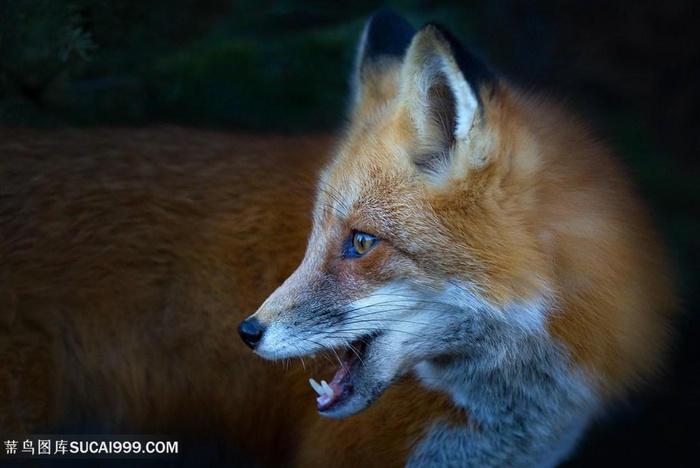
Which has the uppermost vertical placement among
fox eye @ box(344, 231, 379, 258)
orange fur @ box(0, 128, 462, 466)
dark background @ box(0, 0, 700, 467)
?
dark background @ box(0, 0, 700, 467)

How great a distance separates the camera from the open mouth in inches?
100

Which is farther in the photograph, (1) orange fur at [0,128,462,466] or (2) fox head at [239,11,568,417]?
(1) orange fur at [0,128,462,466]

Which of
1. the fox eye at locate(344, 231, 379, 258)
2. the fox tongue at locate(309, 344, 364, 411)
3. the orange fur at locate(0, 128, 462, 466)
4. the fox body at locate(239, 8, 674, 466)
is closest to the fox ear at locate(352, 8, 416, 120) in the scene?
the fox body at locate(239, 8, 674, 466)

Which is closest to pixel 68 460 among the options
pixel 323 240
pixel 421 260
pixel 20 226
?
pixel 20 226

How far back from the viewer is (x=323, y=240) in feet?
8.41

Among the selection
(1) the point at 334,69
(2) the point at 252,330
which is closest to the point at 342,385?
(2) the point at 252,330

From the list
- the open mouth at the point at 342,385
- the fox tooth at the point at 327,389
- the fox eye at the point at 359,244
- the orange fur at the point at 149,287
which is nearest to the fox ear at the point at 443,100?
the fox eye at the point at 359,244

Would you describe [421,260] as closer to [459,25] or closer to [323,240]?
[323,240]

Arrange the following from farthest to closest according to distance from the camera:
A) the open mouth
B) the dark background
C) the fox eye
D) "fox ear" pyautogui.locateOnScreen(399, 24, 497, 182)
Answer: the dark background < the open mouth < the fox eye < "fox ear" pyautogui.locateOnScreen(399, 24, 497, 182)

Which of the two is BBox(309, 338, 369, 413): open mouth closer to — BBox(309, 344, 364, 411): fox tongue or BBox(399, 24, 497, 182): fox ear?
BBox(309, 344, 364, 411): fox tongue

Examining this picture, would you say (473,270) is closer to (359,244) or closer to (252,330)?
(359,244)

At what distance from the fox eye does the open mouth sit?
29cm

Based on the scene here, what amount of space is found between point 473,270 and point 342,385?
1.93 ft

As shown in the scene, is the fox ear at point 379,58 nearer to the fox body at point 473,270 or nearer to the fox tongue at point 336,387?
the fox body at point 473,270
